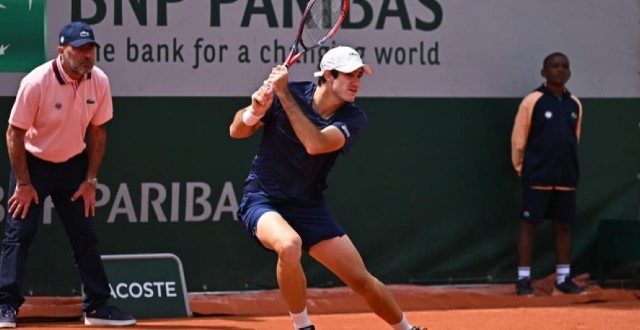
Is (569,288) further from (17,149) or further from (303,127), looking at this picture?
(17,149)

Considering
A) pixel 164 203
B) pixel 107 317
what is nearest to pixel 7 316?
pixel 107 317

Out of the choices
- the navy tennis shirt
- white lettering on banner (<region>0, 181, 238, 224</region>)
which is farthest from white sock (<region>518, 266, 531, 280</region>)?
the navy tennis shirt

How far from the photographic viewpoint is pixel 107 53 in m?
8.20

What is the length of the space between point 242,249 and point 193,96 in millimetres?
1060

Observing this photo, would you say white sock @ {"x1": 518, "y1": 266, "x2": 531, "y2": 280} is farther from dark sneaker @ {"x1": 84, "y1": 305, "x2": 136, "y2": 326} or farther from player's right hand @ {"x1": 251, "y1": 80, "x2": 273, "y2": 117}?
player's right hand @ {"x1": 251, "y1": 80, "x2": 273, "y2": 117}

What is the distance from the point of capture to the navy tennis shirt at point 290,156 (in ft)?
20.3

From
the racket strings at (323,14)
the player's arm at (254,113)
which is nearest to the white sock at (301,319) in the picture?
the player's arm at (254,113)

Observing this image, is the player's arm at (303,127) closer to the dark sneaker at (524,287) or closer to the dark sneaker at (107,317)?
the dark sneaker at (107,317)

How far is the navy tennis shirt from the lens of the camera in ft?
20.3

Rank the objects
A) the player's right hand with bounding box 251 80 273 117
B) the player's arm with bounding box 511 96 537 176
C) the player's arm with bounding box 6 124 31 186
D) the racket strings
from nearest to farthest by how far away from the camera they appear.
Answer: the player's right hand with bounding box 251 80 273 117
the racket strings
the player's arm with bounding box 6 124 31 186
the player's arm with bounding box 511 96 537 176

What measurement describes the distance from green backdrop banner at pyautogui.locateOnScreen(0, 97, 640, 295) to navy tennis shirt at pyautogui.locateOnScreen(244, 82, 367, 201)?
87.4 inches

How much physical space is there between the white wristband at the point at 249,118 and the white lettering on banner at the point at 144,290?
7.65 feet

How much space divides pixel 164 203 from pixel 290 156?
7.73 feet

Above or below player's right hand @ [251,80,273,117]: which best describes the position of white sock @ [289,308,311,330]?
below
